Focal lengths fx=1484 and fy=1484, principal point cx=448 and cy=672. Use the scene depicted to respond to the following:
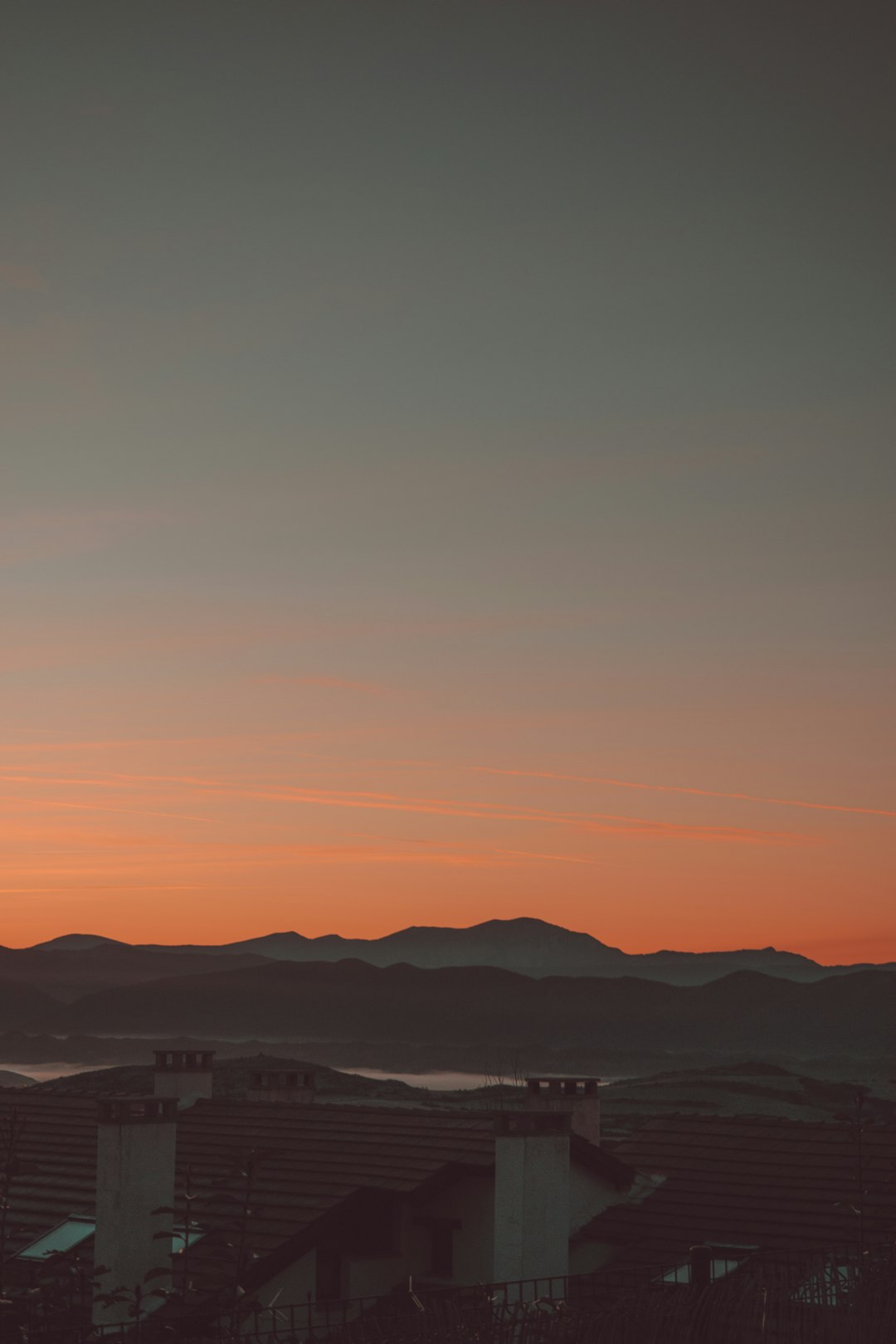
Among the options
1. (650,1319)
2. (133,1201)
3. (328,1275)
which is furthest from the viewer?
(328,1275)

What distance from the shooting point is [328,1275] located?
765 inches

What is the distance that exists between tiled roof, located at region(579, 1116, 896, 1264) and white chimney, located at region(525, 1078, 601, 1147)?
878 mm

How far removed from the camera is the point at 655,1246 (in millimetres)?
20719

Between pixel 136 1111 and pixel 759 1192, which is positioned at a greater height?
pixel 136 1111

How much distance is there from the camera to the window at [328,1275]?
761 inches

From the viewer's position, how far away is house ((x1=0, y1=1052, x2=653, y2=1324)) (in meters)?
17.2

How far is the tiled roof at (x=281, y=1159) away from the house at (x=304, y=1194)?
3 cm

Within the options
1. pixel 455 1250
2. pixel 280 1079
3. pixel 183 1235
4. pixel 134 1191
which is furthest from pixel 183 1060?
pixel 134 1191

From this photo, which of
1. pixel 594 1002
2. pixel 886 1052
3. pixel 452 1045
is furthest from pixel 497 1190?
pixel 594 1002

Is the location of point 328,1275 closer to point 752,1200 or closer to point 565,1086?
point 565,1086

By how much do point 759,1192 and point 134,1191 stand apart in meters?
9.43

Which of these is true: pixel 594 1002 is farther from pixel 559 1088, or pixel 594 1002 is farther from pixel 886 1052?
pixel 559 1088

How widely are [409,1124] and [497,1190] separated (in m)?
3.59

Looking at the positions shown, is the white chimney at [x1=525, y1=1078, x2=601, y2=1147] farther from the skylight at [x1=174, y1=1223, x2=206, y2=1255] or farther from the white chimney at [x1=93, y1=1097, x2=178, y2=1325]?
the white chimney at [x1=93, y1=1097, x2=178, y2=1325]
